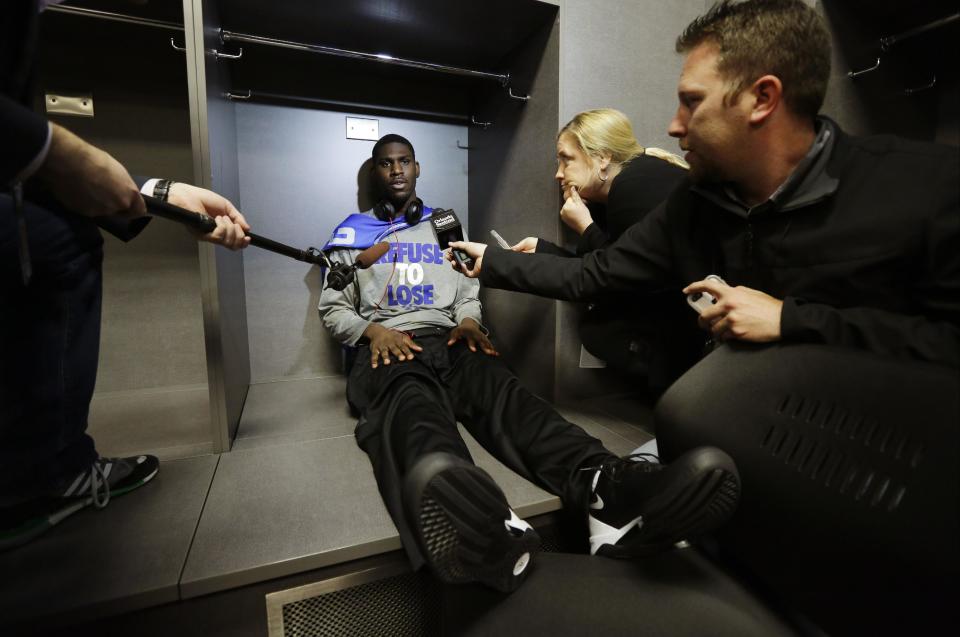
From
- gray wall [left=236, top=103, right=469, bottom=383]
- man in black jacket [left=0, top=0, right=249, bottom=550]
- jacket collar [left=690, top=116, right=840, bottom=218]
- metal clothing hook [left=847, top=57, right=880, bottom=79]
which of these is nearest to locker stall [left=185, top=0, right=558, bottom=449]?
gray wall [left=236, top=103, right=469, bottom=383]

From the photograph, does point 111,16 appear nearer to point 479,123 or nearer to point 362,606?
point 479,123

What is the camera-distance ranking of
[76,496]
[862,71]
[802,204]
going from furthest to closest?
1. [862,71]
2. [76,496]
3. [802,204]

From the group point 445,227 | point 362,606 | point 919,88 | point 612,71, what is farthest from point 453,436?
point 919,88

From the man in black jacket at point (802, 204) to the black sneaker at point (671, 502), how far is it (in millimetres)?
221

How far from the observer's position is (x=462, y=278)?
1.58 meters

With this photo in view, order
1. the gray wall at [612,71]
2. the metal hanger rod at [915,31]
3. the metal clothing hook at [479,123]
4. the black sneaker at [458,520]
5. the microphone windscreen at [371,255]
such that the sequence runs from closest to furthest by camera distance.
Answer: the black sneaker at [458,520] < the metal hanger rod at [915,31] < the gray wall at [612,71] < the microphone windscreen at [371,255] < the metal clothing hook at [479,123]

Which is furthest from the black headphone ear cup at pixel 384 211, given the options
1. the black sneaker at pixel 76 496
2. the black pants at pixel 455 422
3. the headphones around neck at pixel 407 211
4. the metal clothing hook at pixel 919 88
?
the metal clothing hook at pixel 919 88

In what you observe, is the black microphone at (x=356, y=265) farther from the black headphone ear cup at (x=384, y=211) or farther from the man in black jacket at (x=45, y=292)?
the man in black jacket at (x=45, y=292)

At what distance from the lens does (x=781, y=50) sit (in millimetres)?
711

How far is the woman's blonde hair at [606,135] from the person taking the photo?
4.02 ft

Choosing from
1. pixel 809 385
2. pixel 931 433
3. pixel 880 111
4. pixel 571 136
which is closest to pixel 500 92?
pixel 571 136

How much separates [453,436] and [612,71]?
1.21m

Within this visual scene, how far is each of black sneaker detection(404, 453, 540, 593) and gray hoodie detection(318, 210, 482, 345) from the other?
851 millimetres

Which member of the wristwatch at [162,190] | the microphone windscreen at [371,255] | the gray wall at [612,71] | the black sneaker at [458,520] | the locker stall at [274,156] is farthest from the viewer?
the microphone windscreen at [371,255]
